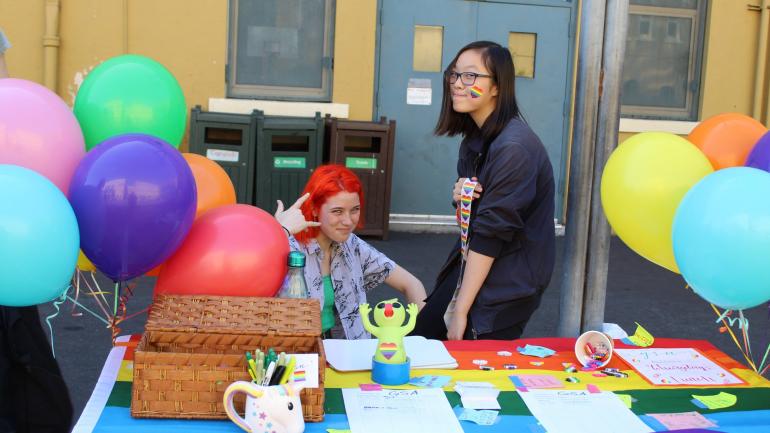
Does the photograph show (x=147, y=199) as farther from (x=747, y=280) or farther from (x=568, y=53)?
(x=568, y=53)

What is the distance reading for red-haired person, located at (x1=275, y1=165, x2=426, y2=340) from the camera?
3.26 meters

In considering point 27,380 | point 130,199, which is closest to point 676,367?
point 130,199

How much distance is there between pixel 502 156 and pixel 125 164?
4.20 ft

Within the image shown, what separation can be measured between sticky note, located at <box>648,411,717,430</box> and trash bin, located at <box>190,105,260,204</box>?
6180mm

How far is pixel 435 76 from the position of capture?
8.80 metres

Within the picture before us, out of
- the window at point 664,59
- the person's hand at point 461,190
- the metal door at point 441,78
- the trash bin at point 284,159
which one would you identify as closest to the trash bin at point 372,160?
the trash bin at point 284,159

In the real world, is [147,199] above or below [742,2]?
below

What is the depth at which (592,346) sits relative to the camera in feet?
8.80

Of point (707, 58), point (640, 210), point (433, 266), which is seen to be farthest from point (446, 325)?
point (707, 58)

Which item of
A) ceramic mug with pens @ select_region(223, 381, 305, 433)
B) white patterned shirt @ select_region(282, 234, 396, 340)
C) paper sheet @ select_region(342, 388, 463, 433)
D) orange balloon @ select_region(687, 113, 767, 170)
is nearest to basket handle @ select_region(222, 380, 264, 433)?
ceramic mug with pens @ select_region(223, 381, 305, 433)

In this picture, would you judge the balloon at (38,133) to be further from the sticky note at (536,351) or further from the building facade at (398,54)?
the building facade at (398,54)

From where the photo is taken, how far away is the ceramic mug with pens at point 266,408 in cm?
196

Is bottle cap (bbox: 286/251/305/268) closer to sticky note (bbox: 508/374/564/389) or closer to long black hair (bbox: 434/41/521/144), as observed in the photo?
sticky note (bbox: 508/374/564/389)

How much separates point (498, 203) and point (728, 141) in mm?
744
